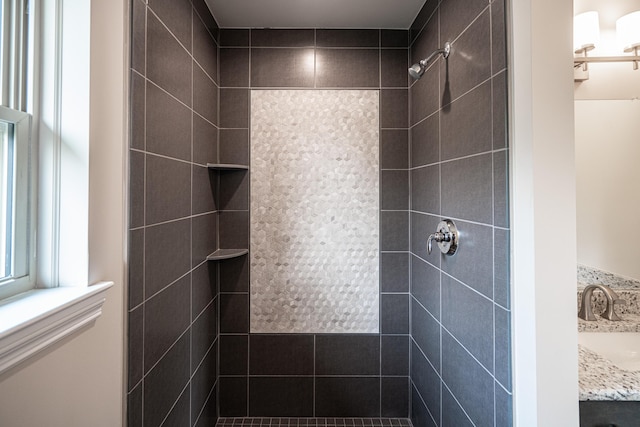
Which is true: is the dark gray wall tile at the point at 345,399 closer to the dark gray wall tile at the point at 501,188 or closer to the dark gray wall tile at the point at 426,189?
the dark gray wall tile at the point at 426,189

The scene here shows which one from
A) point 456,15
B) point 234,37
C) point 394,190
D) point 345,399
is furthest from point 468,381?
point 234,37

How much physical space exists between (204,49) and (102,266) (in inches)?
52.9

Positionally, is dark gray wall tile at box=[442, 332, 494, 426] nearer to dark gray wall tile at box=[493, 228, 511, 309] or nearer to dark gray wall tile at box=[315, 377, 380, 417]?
dark gray wall tile at box=[493, 228, 511, 309]

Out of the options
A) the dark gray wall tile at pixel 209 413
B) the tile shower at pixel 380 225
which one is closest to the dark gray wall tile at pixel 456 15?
the tile shower at pixel 380 225

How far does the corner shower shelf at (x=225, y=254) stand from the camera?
1.83m

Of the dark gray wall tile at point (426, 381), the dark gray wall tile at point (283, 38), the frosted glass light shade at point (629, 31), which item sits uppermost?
the dark gray wall tile at point (283, 38)

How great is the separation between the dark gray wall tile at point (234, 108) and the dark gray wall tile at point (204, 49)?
118mm

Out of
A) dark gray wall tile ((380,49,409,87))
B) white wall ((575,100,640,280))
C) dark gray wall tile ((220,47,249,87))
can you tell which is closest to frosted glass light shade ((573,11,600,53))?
white wall ((575,100,640,280))

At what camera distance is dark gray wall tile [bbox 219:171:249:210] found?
2.05 m

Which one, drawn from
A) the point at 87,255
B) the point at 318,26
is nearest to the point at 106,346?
the point at 87,255

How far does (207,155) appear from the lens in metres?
1.84

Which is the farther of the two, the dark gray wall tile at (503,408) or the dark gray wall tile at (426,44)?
the dark gray wall tile at (426,44)

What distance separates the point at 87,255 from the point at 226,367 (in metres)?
1.46

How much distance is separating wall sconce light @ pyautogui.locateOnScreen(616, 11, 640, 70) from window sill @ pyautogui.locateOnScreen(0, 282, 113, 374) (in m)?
2.21
